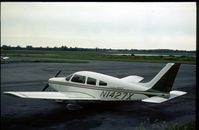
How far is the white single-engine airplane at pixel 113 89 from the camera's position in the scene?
34.6 feet

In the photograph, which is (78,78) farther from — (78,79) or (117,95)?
(117,95)

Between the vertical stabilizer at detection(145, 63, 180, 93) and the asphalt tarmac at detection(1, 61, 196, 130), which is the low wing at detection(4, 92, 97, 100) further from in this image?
the vertical stabilizer at detection(145, 63, 180, 93)

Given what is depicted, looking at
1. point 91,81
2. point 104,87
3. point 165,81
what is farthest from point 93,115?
point 165,81

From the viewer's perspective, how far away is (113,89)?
11086mm

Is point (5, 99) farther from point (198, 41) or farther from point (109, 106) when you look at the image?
point (198, 41)

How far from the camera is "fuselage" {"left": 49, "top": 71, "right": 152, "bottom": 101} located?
35.7 ft

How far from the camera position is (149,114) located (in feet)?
37.1

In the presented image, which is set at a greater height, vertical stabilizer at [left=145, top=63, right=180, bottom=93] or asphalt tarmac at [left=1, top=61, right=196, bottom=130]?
vertical stabilizer at [left=145, top=63, right=180, bottom=93]

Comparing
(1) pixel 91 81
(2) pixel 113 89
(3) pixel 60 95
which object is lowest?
(3) pixel 60 95

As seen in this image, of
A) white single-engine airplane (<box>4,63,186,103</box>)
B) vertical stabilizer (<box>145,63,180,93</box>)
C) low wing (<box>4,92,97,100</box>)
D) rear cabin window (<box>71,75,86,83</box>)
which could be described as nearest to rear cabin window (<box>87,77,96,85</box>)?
white single-engine airplane (<box>4,63,186,103</box>)

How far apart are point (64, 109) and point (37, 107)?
1.33m

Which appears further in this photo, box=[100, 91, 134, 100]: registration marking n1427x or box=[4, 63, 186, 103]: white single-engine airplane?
box=[100, 91, 134, 100]: registration marking n1427x

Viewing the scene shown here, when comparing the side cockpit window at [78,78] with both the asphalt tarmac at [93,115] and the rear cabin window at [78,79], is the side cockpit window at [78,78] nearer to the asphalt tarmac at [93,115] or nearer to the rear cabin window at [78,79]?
the rear cabin window at [78,79]

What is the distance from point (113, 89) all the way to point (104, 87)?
409 mm
